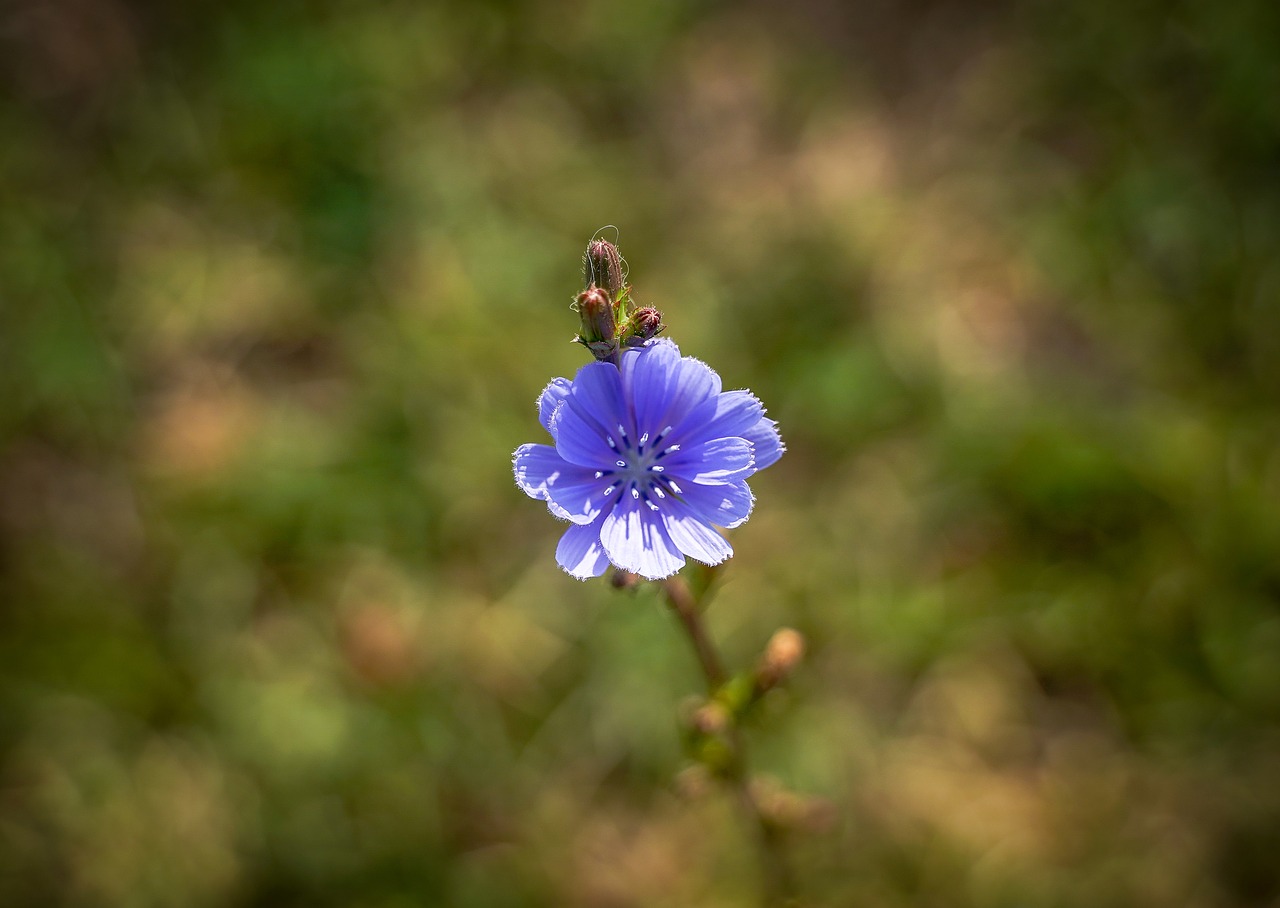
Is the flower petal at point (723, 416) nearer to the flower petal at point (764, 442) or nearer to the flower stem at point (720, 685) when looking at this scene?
the flower petal at point (764, 442)

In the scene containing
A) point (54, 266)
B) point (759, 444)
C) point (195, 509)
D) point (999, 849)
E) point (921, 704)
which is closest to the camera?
point (759, 444)

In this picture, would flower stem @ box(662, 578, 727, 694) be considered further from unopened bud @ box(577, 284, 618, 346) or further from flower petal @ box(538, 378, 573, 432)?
unopened bud @ box(577, 284, 618, 346)

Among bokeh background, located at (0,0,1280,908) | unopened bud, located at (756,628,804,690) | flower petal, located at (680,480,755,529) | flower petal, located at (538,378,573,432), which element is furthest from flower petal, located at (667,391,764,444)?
bokeh background, located at (0,0,1280,908)

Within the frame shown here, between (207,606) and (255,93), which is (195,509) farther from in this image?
(255,93)

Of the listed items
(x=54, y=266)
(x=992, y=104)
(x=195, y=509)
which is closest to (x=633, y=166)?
(x=992, y=104)

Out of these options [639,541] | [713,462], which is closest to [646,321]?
[713,462]

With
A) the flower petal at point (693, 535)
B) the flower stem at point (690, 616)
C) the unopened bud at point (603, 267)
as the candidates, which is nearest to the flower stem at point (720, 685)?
the flower stem at point (690, 616)
